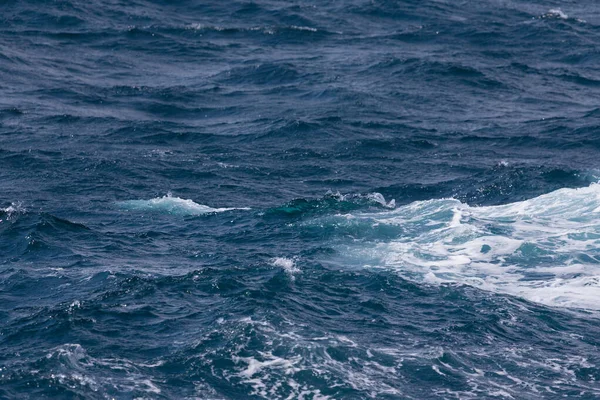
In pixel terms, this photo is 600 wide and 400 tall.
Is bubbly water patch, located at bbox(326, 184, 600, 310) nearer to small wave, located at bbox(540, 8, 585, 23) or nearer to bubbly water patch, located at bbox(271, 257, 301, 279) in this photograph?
bubbly water patch, located at bbox(271, 257, 301, 279)

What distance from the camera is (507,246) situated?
57844mm

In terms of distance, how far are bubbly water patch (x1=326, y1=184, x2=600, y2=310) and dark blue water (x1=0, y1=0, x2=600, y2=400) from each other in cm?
17

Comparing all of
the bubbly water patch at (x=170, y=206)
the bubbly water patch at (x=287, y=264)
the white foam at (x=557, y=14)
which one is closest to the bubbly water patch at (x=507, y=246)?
the bubbly water patch at (x=287, y=264)

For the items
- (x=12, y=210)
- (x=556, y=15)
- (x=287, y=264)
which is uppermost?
(x=556, y=15)

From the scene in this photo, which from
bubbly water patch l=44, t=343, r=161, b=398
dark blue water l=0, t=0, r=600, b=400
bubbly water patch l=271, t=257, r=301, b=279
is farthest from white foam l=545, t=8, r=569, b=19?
bubbly water patch l=44, t=343, r=161, b=398

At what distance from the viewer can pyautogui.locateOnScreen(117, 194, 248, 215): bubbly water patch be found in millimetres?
63188

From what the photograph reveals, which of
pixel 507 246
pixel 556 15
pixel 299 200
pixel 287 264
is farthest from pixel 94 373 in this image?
pixel 556 15

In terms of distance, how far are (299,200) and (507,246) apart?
13.4 m

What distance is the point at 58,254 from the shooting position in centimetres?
5584

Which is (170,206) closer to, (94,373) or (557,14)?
(94,373)

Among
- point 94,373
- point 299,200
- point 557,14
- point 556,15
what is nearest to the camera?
point 94,373

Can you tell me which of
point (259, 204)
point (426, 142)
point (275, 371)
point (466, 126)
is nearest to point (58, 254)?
point (259, 204)

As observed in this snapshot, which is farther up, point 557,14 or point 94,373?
point 557,14

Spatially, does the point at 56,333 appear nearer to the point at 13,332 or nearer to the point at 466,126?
the point at 13,332
